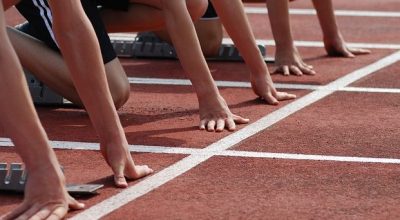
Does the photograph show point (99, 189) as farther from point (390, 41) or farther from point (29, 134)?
point (390, 41)

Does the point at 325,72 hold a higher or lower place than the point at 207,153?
lower

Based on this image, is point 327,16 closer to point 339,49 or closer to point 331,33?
point 331,33

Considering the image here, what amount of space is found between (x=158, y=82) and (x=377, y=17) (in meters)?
3.70

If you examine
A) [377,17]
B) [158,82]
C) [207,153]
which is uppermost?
[207,153]

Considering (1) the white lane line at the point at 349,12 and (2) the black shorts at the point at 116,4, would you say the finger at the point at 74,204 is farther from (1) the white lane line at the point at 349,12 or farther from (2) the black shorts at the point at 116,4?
(1) the white lane line at the point at 349,12

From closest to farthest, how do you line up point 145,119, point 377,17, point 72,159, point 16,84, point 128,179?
point 16,84 → point 128,179 → point 72,159 → point 145,119 → point 377,17

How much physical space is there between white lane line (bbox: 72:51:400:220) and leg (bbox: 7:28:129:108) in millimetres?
785

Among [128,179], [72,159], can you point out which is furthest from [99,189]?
[72,159]

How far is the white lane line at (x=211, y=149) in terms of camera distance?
5160mm

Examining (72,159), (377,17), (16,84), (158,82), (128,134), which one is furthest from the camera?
(377,17)

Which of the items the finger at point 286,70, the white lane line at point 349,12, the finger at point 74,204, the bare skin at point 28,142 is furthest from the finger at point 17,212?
the white lane line at point 349,12

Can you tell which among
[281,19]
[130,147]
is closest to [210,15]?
[281,19]

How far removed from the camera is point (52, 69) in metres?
7.12

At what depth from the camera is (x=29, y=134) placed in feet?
15.8
